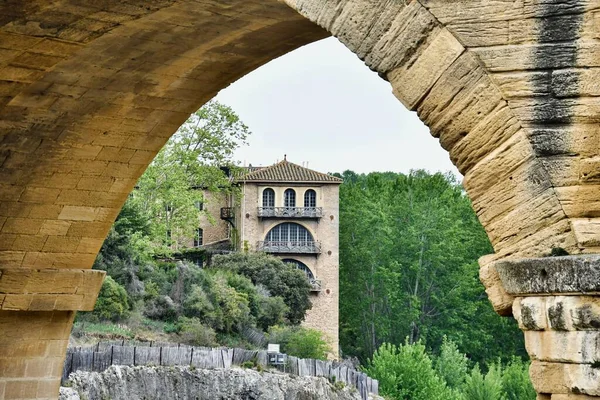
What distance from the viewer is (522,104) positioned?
385 centimetres

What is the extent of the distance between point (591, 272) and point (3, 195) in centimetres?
541

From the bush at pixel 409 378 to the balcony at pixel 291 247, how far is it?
8.65 meters

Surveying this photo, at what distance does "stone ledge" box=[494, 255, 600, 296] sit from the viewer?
145 inches

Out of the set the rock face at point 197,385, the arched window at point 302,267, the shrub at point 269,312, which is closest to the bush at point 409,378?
the shrub at point 269,312

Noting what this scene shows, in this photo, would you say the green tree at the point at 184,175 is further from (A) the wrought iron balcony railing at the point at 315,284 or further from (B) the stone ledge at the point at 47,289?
(B) the stone ledge at the point at 47,289

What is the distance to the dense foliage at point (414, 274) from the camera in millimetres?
52000

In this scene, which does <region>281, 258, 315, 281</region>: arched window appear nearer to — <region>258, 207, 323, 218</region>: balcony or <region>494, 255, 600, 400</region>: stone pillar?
<region>258, 207, 323, 218</region>: balcony

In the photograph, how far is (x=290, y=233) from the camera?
49812mm

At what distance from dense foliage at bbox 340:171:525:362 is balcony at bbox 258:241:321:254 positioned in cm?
407

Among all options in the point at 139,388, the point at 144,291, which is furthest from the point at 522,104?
the point at 144,291

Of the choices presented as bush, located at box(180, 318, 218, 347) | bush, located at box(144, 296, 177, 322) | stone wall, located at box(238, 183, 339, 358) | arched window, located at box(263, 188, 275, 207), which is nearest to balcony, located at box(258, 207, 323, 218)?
stone wall, located at box(238, 183, 339, 358)

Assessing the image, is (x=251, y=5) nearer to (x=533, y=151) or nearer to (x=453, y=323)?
(x=533, y=151)

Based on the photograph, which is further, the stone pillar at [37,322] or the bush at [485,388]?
the bush at [485,388]

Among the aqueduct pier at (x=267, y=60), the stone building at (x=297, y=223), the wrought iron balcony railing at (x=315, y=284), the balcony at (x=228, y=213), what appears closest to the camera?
the aqueduct pier at (x=267, y=60)
